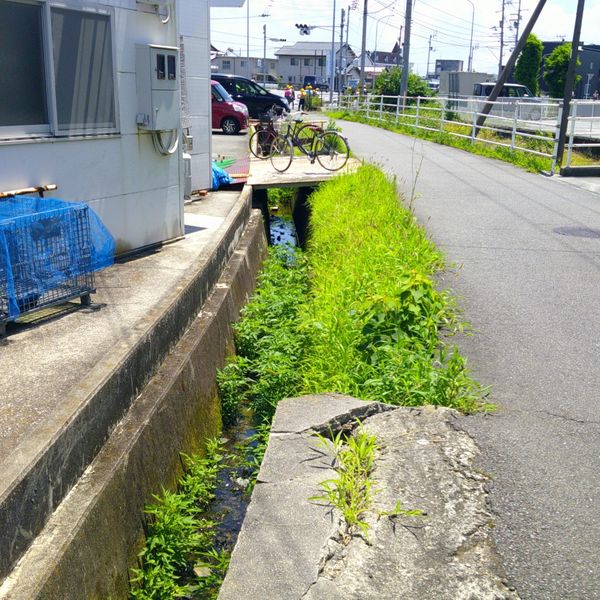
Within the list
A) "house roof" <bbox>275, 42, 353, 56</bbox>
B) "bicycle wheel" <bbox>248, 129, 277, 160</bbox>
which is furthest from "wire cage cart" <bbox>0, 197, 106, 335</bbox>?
"house roof" <bbox>275, 42, 353, 56</bbox>

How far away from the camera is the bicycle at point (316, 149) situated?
14.9 m

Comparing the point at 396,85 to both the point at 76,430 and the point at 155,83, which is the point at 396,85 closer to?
the point at 155,83

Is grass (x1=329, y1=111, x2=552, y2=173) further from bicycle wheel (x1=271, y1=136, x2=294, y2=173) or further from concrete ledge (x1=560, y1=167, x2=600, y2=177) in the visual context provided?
bicycle wheel (x1=271, y1=136, x2=294, y2=173)

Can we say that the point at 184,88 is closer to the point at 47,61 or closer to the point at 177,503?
the point at 47,61

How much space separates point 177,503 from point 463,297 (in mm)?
3590

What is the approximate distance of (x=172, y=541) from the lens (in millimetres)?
4461

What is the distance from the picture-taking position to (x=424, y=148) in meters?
21.2

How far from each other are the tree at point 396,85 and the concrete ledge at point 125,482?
32.8 m

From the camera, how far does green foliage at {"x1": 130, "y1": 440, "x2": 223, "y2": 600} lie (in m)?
4.16

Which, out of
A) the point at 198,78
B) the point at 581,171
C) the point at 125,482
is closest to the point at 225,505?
the point at 125,482

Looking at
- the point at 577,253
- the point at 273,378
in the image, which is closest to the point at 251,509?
the point at 273,378

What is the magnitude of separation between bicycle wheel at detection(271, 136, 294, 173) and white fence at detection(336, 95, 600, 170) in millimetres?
5668

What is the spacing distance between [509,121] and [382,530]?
20179 mm

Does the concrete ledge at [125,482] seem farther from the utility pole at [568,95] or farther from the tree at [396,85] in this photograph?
the tree at [396,85]
